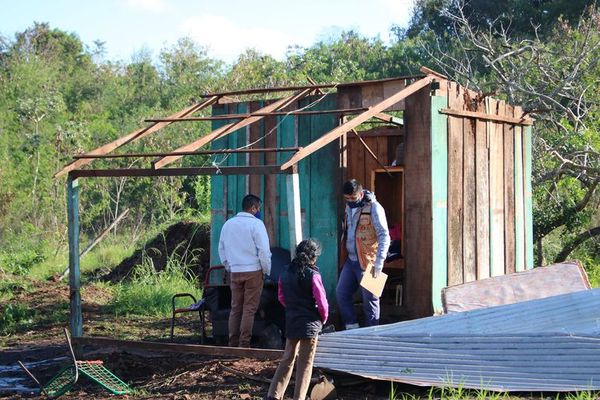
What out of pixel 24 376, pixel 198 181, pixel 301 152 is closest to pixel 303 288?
pixel 301 152

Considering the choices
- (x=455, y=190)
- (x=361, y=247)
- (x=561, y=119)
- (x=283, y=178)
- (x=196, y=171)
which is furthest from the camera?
(x=561, y=119)

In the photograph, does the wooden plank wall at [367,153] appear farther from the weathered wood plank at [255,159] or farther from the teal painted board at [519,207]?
the teal painted board at [519,207]

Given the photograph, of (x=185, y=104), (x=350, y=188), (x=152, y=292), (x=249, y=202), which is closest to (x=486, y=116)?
(x=350, y=188)

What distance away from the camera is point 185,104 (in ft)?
99.3

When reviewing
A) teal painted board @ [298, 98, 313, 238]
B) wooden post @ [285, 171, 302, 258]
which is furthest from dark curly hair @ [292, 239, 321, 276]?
teal painted board @ [298, 98, 313, 238]

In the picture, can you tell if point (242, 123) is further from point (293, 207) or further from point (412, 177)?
point (293, 207)

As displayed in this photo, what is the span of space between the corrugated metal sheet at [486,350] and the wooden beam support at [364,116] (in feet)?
6.08

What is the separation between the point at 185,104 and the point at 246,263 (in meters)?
21.5

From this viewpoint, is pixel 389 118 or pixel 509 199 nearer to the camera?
pixel 509 199

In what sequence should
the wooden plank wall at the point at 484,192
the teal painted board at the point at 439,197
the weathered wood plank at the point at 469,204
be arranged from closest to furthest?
1. the teal painted board at the point at 439,197
2. the wooden plank wall at the point at 484,192
3. the weathered wood plank at the point at 469,204

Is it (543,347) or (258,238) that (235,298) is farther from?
(543,347)

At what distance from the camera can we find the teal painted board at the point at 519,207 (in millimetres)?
11828

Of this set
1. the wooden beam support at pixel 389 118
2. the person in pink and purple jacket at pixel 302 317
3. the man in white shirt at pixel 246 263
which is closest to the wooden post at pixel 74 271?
the man in white shirt at pixel 246 263

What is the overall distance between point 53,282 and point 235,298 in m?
8.51
